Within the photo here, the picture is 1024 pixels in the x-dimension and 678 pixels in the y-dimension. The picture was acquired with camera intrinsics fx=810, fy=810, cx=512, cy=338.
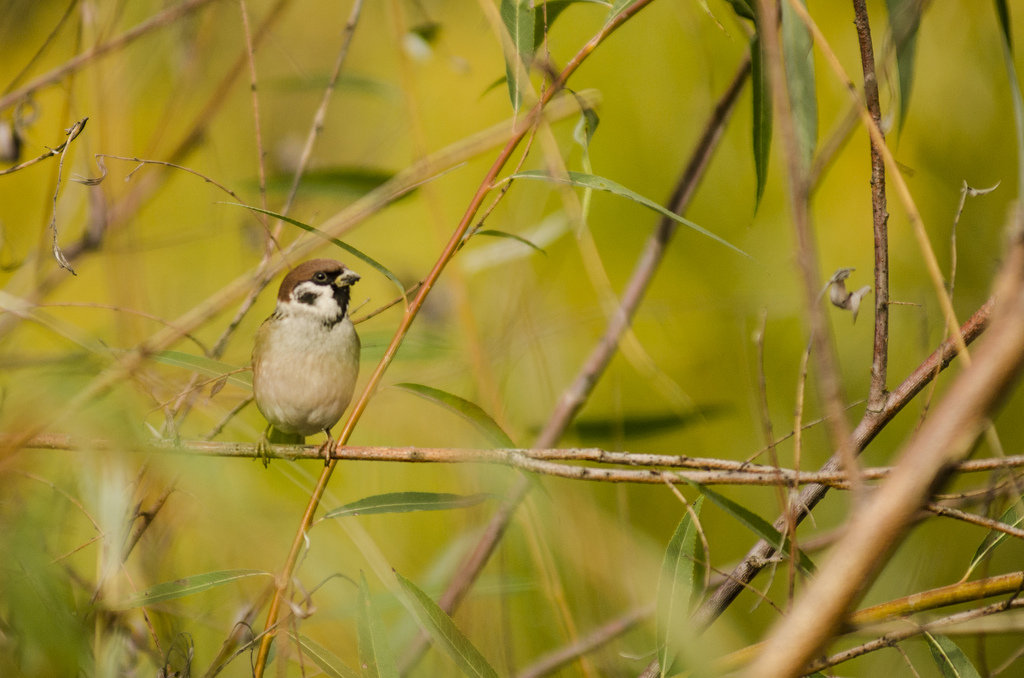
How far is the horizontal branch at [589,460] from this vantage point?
670 millimetres

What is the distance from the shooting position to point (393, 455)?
0.84 metres

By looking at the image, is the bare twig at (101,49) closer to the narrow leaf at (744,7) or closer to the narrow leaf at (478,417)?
the narrow leaf at (478,417)

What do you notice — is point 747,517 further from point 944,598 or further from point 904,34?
point 904,34

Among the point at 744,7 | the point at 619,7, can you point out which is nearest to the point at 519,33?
the point at 619,7

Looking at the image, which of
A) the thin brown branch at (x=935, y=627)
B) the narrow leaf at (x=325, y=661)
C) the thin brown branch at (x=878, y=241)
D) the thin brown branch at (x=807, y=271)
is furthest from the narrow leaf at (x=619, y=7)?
the narrow leaf at (x=325, y=661)

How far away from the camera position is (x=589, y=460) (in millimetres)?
713

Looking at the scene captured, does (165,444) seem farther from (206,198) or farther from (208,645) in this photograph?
(206,198)

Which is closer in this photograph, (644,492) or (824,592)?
(824,592)

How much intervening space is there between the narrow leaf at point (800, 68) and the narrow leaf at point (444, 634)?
645 mm

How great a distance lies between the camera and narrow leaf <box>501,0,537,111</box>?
94 cm

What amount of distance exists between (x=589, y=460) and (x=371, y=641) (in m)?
0.30

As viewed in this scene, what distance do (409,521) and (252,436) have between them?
0.73m

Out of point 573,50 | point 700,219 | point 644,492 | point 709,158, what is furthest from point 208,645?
point 573,50

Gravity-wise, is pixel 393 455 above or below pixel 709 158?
below
